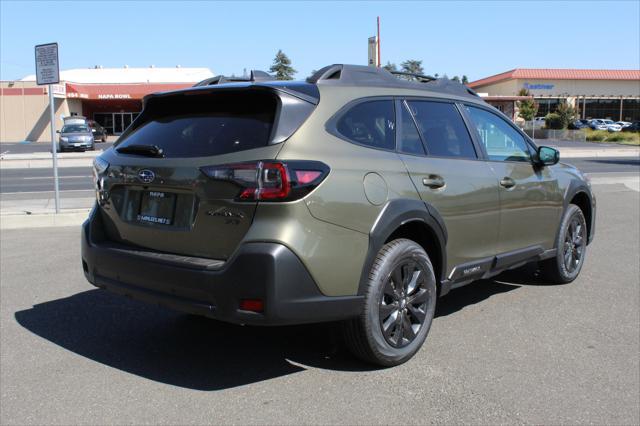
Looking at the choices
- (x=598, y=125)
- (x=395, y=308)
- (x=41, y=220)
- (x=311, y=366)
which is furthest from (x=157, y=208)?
(x=598, y=125)

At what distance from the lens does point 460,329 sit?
4.91 meters

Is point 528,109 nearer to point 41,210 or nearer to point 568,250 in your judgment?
point 41,210

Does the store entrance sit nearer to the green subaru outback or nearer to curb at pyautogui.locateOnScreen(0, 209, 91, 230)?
curb at pyautogui.locateOnScreen(0, 209, 91, 230)

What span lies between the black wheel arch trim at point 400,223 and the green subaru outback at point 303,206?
11mm

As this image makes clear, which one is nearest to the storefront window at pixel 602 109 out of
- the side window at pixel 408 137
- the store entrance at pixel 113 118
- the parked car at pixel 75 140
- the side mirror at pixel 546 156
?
the store entrance at pixel 113 118

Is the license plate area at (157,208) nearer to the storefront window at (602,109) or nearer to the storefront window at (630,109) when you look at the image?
the storefront window at (602,109)

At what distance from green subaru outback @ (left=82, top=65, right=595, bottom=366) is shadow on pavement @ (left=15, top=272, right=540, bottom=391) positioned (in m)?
0.52

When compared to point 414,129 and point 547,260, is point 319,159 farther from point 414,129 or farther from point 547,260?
point 547,260

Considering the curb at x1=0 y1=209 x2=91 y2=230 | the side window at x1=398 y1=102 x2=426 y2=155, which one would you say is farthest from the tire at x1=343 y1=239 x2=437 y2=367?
the curb at x1=0 y1=209 x2=91 y2=230

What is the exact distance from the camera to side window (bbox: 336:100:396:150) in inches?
157

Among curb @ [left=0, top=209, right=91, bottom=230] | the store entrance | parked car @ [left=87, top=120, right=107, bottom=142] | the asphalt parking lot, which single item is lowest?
the asphalt parking lot

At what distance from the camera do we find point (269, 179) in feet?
11.3

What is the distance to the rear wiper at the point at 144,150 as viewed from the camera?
4.00 m

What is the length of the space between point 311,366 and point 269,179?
4.67ft
